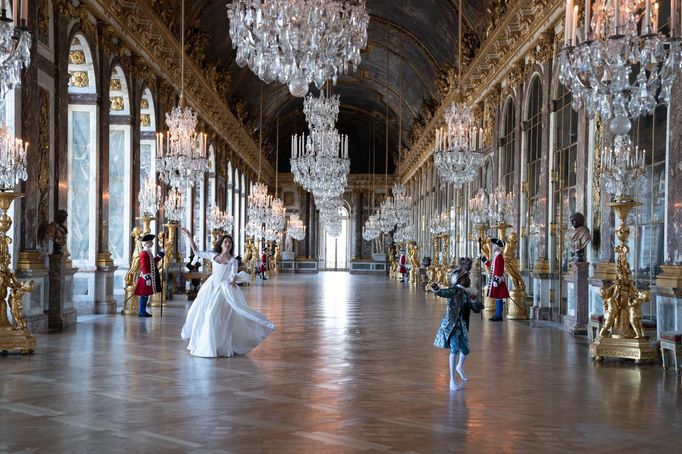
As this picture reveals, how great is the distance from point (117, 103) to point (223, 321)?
9.48 metres

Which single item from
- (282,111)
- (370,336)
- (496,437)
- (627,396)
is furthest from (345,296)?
(282,111)

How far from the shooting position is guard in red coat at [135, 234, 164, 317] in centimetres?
1512

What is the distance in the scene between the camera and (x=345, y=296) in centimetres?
2312

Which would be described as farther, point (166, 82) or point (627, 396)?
point (166, 82)

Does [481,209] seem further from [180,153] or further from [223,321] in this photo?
[223,321]

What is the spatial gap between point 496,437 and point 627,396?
2.18 meters

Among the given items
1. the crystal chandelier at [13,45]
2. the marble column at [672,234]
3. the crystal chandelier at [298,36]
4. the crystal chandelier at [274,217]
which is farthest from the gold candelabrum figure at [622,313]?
the crystal chandelier at [274,217]

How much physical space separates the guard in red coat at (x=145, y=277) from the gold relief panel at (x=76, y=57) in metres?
3.50

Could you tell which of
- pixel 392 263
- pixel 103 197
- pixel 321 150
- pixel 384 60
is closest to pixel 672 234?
pixel 321 150

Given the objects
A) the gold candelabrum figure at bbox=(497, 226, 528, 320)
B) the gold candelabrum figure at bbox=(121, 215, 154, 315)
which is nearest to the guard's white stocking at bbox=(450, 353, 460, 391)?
the gold candelabrum figure at bbox=(497, 226, 528, 320)

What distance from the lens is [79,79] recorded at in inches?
596

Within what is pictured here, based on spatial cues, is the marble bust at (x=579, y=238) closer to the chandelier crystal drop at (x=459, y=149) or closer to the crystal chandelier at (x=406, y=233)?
the chandelier crystal drop at (x=459, y=149)

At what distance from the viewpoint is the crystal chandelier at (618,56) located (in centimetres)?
652

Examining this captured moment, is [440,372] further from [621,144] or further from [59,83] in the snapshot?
[59,83]
